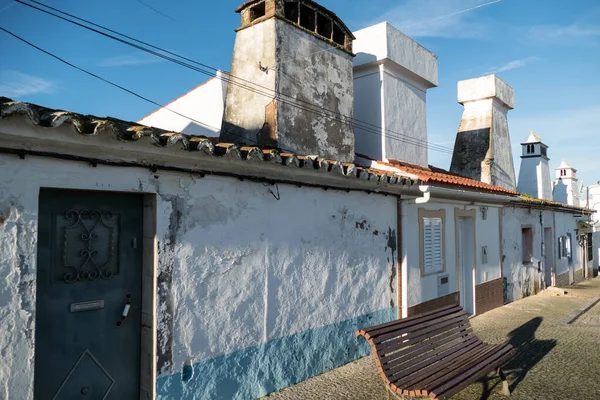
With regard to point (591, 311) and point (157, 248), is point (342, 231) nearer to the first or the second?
point (157, 248)

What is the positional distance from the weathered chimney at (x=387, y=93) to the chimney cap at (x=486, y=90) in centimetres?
494

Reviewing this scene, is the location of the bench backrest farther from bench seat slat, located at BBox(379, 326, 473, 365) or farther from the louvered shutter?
the louvered shutter

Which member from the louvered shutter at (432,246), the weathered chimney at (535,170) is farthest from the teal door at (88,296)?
the weathered chimney at (535,170)

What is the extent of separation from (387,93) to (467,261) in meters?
4.20

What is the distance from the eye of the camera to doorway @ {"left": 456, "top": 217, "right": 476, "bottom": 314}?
9609 millimetres

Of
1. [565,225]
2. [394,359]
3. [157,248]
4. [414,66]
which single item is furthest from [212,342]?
[565,225]

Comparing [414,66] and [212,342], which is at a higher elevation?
[414,66]

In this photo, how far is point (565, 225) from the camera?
17.3 m

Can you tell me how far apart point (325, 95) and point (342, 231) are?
2.90 metres

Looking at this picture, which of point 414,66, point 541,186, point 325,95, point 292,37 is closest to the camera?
point 292,37

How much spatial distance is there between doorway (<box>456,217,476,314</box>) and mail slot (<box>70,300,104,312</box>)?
780cm

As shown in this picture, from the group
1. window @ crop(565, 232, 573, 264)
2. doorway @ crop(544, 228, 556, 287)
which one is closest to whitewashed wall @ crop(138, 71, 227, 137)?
doorway @ crop(544, 228, 556, 287)

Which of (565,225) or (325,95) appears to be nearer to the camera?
(325,95)

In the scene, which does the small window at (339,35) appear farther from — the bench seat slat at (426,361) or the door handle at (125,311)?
the door handle at (125,311)
